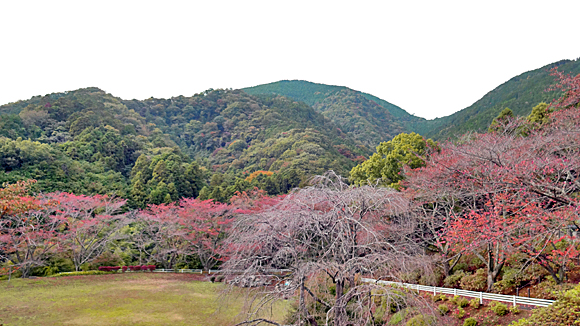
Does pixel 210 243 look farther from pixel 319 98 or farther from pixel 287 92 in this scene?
pixel 287 92

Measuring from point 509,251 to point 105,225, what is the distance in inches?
934

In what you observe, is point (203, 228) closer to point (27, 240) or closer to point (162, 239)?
point (162, 239)

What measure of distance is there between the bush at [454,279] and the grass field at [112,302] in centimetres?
581

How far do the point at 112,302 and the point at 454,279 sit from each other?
1316 cm

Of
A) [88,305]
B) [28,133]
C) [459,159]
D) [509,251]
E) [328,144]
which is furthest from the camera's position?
[328,144]

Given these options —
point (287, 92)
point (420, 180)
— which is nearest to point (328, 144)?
point (420, 180)

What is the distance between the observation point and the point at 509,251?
8875mm

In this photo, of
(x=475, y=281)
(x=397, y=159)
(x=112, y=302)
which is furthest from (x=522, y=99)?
(x=112, y=302)

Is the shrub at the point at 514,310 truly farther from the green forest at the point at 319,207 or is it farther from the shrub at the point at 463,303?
the shrub at the point at 463,303

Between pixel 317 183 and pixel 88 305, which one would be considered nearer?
pixel 317 183

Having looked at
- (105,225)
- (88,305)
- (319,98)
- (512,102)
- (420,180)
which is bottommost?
(88,305)

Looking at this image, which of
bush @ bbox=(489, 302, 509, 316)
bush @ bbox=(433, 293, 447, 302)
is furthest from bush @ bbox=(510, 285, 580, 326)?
bush @ bbox=(433, 293, 447, 302)

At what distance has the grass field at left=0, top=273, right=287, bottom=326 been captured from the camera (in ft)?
38.9

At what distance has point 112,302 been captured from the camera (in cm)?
1450
